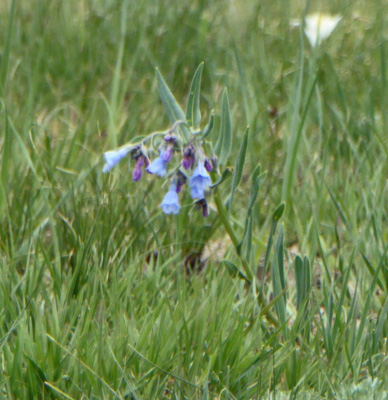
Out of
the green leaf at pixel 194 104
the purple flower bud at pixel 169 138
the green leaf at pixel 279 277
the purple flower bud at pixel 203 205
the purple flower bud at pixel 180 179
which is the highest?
the green leaf at pixel 194 104

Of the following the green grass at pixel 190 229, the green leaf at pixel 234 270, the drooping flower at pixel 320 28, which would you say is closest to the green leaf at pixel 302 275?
the green grass at pixel 190 229

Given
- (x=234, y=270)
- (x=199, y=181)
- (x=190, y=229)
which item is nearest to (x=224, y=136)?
(x=199, y=181)

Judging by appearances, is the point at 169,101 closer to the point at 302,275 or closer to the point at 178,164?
the point at 178,164

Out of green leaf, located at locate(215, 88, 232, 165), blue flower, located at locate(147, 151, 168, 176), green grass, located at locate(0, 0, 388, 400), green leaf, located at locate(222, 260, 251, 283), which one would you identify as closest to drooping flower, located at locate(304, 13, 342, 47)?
green grass, located at locate(0, 0, 388, 400)

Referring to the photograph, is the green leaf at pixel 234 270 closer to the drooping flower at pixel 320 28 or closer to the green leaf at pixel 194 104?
the green leaf at pixel 194 104

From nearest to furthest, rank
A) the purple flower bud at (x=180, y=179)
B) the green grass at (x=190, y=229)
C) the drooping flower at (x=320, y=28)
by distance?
1. the green grass at (x=190, y=229)
2. the purple flower bud at (x=180, y=179)
3. the drooping flower at (x=320, y=28)

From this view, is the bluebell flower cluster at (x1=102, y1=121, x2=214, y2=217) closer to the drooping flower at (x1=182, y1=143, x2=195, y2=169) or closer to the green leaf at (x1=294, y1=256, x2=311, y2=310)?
the drooping flower at (x1=182, y1=143, x2=195, y2=169)

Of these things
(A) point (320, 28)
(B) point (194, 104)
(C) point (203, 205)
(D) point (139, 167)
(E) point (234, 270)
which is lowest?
(E) point (234, 270)
